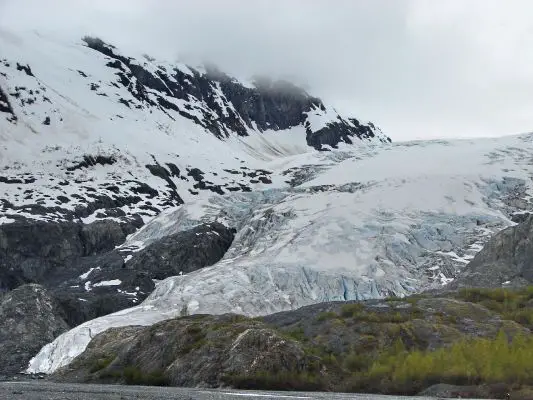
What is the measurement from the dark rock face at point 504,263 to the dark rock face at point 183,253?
159 feet

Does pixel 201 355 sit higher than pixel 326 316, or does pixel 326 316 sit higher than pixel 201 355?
pixel 326 316

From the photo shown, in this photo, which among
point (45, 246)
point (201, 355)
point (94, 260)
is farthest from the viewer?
point (45, 246)

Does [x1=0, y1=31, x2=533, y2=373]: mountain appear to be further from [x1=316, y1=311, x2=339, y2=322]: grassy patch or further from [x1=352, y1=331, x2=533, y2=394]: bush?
[x1=352, y1=331, x2=533, y2=394]: bush

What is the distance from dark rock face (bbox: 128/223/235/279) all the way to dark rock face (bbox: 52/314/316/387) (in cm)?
6358

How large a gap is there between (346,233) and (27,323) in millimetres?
47214

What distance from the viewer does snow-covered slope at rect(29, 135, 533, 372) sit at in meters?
94.9

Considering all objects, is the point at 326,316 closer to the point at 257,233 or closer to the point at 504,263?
the point at 504,263

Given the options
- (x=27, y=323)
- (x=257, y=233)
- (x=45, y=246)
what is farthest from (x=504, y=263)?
(x=45, y=246)

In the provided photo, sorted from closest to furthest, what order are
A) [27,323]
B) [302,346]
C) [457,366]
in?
[457,366]
[302,346]
[27,323]

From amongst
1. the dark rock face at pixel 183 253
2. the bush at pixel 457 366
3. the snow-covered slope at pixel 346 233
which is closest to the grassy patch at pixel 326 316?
the bush at pixel 457 366

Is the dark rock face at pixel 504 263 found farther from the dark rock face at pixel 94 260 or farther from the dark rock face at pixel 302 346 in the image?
the dark rock face at pixel 94 260

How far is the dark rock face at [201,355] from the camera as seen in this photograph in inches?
1746

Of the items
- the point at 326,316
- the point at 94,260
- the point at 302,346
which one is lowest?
the point at 94,260

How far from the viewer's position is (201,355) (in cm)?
4703
